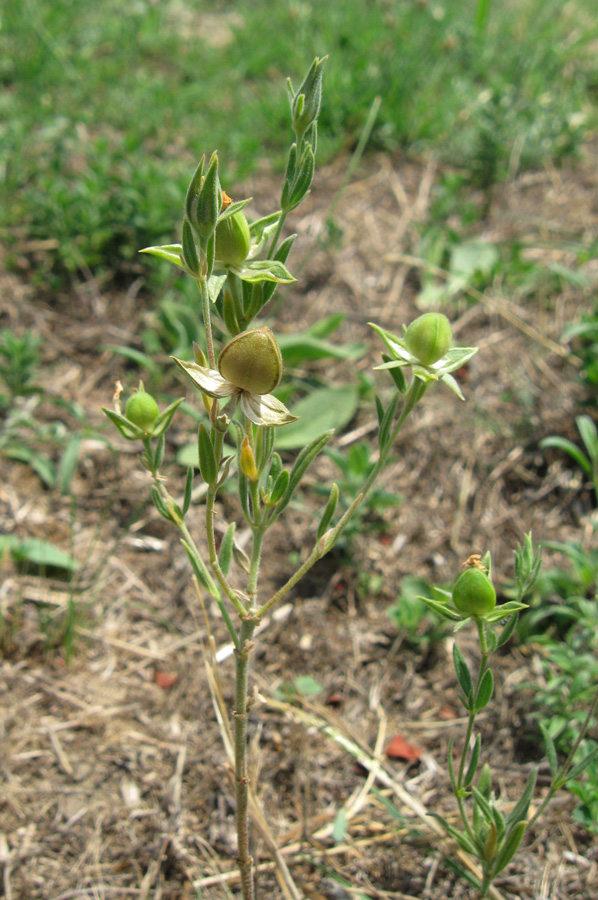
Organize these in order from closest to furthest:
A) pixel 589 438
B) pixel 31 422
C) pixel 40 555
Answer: pixel 40 555, pixel 589 438, pixel 31 422

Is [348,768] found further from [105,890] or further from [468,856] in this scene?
[105,890]

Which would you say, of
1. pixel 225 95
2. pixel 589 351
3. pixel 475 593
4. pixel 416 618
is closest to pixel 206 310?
pixel 475 593

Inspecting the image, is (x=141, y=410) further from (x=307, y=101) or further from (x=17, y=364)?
(x=17, y=364)

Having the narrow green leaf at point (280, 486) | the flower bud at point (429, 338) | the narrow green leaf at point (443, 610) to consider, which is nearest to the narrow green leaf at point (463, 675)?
the narrow green leaf at point (443, 610)

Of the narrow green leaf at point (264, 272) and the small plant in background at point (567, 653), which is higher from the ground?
the narrow green leaf at point (264, 272)

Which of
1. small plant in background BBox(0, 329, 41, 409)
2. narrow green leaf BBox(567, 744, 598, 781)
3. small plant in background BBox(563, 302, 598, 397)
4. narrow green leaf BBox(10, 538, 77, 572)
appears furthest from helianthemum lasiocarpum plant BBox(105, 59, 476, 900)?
small plant in background BBox(563, 302, 598, 397)

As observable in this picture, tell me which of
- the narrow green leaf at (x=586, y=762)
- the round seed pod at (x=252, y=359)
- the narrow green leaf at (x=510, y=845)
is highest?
the round seed pod at (x=252, y=359)

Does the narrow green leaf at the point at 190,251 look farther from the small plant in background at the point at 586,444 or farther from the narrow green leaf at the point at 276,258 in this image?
the small plant in background at the point at 586,444
